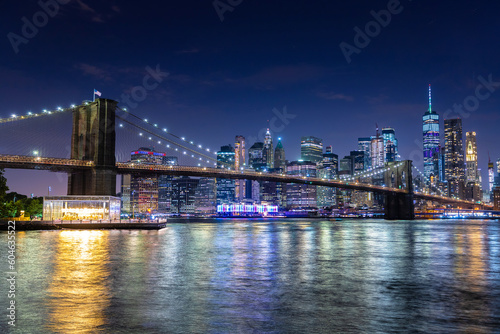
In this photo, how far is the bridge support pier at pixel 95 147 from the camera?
235 feet

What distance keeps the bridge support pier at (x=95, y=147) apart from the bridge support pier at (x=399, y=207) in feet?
266

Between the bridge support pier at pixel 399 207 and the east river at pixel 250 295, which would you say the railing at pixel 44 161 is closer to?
the east river at pixel 250 295

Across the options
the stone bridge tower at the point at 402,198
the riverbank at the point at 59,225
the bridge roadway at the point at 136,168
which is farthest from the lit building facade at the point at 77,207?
the stone bridge tower at the point at 402,198

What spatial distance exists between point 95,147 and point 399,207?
291 feet

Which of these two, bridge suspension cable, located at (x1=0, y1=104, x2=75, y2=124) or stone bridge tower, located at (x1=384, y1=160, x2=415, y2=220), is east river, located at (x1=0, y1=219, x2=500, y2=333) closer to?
bridge suspension cable, located at (x1=0, y1=104, x2=75, y2=124)

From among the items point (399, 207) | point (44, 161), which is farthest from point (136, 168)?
point (399, 207)

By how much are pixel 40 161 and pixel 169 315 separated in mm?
65085

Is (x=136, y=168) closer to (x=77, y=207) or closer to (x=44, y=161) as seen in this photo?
(x=44, y=161)

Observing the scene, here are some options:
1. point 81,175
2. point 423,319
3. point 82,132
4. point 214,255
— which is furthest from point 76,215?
point 423,319

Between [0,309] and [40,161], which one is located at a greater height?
[40,161]

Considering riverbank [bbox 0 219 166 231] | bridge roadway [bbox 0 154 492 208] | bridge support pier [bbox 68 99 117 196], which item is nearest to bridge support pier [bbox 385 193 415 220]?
bridge roadway [bbox 0 154 492 208]

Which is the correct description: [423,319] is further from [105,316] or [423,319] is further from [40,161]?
[40,161]

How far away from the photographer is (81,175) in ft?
243

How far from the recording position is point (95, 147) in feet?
240
